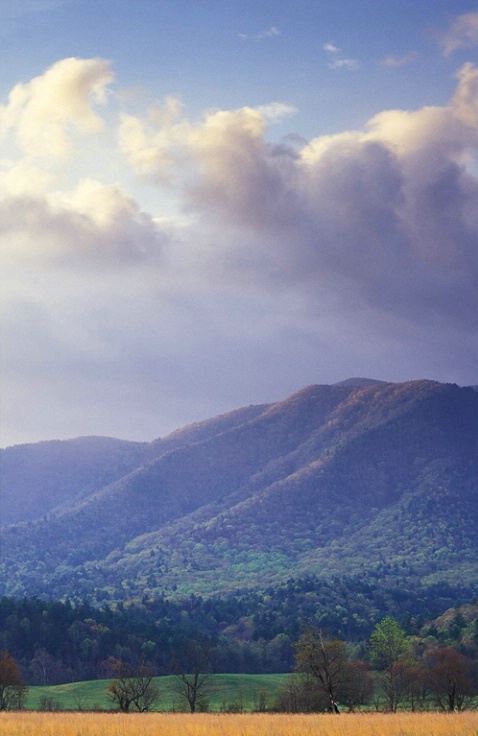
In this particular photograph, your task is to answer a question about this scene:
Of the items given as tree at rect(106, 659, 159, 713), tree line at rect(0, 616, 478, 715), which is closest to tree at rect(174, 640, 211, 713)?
tree line at rect(0, 616, 478, 715)

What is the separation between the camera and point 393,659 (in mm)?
146375

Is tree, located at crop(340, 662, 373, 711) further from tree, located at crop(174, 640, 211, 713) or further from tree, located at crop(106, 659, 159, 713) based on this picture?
tree, located at crop(106, 659, 159, 713)

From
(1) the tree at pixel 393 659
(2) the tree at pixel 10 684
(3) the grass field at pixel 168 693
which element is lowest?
(3) the grass field at pixel 168 693

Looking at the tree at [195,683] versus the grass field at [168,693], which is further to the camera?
the grass field at [168,693]

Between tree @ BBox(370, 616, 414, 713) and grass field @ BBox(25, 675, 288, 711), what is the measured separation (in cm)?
1816

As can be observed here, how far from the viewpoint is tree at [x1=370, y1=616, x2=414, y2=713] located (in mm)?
119175

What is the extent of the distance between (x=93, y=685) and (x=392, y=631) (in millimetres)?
61299

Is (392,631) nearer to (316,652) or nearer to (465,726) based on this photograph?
(316,652)

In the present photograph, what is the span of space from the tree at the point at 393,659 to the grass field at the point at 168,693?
18163 millimetres

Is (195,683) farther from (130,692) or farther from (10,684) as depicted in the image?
(10,684)

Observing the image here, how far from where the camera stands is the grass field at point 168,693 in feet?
431

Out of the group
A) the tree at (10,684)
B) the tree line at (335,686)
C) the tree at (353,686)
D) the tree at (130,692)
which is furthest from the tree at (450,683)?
the tree at (10,684)

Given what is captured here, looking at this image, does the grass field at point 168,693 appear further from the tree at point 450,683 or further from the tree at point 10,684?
the tree at point 450,683

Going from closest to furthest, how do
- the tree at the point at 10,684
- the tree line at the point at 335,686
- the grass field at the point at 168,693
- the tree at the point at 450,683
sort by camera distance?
the tree line at the point at 335,686, the tree at the point at 10,684, the tree at the point at 450,683, the grass field at the point at 168,693
